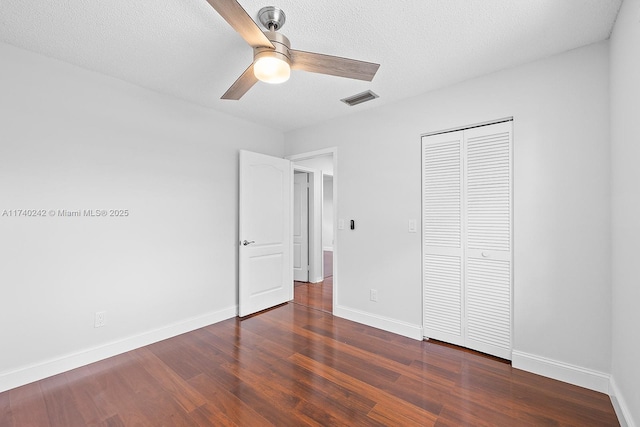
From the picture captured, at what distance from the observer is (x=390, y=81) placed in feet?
8.64

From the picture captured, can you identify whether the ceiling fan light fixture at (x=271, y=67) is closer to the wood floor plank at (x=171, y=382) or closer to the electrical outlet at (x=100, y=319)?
the wood floor plank at (x=171, y=382)

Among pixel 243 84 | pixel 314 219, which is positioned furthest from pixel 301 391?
pixel 314 219

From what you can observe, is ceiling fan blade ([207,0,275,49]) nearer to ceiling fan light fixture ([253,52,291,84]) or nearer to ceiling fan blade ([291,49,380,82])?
ceiling fan light fixture ([253,52,291,84])

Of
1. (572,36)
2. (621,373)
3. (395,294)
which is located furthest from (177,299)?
(572,36)

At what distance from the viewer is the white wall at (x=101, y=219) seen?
Answer: 6.98ft

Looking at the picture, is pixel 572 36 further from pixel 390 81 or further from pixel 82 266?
pixel 82 266

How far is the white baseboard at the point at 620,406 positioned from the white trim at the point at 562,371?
0.06 meters

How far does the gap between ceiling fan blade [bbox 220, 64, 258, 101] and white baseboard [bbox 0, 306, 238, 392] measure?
2393 mm

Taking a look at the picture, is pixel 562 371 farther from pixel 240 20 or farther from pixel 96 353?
pixel 96 353

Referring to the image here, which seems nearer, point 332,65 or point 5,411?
point 332,65

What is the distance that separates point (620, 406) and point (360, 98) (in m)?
3.08

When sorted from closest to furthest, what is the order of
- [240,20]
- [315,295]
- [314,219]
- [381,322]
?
[240,20] < [381,322] < [315,295] < [314,219]

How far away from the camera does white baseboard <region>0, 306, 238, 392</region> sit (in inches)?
82.7

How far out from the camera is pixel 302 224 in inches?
209
